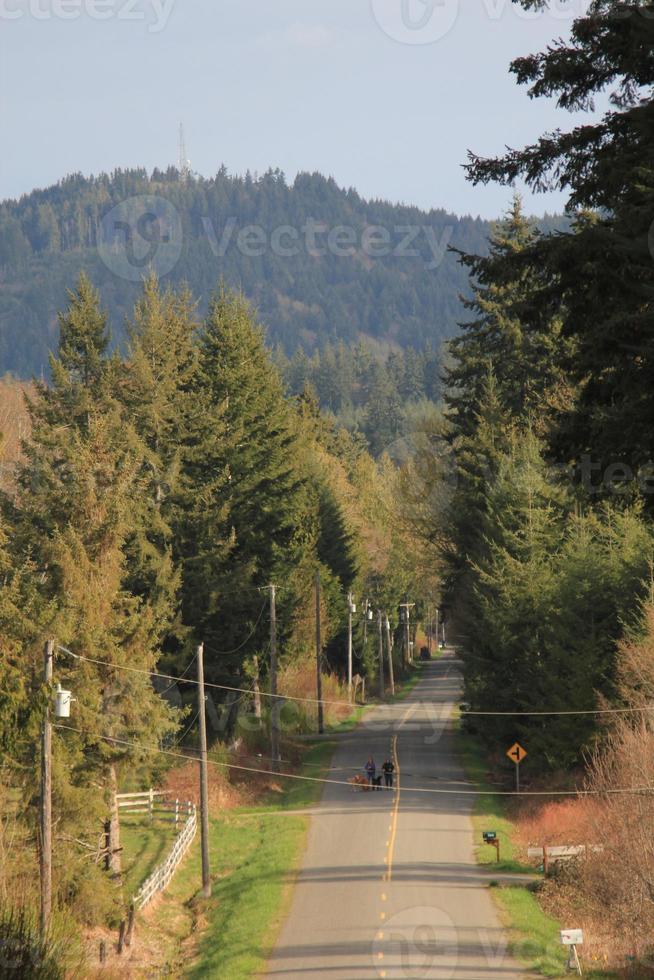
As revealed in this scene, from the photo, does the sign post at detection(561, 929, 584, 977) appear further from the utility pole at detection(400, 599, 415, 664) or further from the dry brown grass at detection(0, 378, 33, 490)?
the utility pole at detection(400, 599, 415, 664)

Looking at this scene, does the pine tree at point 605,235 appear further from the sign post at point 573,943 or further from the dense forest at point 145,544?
the dense forest at point 145,544

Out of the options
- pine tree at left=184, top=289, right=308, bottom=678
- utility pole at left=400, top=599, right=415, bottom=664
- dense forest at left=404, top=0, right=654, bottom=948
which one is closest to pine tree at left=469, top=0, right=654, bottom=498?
dense forest at left=404, top=0, right=654, bottom=948

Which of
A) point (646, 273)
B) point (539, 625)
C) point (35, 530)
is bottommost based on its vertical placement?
point (539, 625)

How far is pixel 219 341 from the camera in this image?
201ft

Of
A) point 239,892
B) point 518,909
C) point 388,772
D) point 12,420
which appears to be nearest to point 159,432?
point 388,772

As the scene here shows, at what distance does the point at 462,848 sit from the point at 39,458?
23532 millimetres

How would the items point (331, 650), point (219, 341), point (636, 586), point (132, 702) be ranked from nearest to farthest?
point (132, 702) < point (636, 586) < point (219, 341) < point (331, 650)

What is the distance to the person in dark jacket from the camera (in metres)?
50.3

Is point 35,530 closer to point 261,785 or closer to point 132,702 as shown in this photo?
point 132,702

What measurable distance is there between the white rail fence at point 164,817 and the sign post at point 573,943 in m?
13.3

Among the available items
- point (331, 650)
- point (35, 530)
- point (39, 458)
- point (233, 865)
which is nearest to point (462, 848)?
point (233, 865)

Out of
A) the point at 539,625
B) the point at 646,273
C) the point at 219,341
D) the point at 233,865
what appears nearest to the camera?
the point at 646,273

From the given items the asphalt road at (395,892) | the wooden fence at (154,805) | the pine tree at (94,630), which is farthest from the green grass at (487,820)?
the wooden fence at (154,805)

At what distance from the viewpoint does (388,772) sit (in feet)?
165
